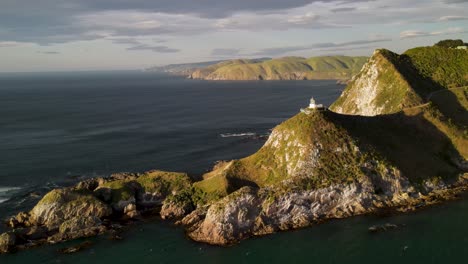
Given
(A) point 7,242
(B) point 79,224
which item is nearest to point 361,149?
(B) point 79,224

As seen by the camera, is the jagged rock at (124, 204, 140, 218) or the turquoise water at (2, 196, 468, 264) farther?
the jagged rock at (124, 204, 140, 218)

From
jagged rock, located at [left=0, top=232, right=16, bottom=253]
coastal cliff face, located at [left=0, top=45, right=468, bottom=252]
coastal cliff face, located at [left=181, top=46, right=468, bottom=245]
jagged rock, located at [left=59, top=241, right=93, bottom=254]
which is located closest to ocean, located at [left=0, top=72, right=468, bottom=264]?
jagged rock, located at [left=59, top=241, right=93, bottom=254]

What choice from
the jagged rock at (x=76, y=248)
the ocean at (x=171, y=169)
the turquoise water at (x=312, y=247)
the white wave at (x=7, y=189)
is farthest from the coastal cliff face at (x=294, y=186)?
the white wave at (x=7, y=189)

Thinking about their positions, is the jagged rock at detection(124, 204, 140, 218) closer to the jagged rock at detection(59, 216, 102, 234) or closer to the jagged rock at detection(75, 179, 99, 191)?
the jagged rock at detection(59, 216, 102, 234)

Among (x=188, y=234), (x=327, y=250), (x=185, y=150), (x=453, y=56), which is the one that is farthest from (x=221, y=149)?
(x=453, y=56)

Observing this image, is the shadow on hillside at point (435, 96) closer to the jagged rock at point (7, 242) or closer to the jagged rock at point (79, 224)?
the jagged rock at point (79, 224)

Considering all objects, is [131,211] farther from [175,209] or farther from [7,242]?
[7,242]
